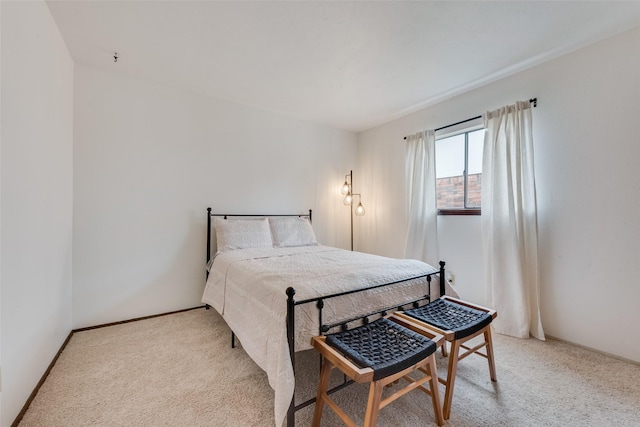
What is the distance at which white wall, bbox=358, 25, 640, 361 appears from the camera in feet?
6.48

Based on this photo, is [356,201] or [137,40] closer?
[137,40]

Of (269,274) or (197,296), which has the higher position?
(269,274)

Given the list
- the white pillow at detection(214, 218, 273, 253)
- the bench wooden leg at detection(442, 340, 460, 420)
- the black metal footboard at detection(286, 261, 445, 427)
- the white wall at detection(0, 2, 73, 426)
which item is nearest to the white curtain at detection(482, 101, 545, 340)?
the black metal footboard at detection(286, 261, 445, 427)

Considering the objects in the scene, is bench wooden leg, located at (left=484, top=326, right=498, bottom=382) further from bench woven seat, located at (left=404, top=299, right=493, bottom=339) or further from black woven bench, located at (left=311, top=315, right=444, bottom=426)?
black woven bench, located at (left=311, top=315, right=444, bottom=426)

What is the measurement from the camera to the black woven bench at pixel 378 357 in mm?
1160

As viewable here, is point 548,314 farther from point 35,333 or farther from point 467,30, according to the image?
point 35,333

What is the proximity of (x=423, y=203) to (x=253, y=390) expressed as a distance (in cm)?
266

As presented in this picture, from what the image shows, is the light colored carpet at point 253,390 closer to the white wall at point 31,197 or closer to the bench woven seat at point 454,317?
the white wall at point 31,197

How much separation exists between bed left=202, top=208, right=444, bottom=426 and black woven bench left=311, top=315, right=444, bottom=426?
11 centimetres

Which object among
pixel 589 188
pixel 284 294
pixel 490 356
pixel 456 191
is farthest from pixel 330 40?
pixel 490 356

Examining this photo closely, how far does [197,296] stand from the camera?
3.07 m

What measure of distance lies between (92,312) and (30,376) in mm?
1044

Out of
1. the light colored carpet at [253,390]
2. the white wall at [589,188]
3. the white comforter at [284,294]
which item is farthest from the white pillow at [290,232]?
the white wall at [589,188]

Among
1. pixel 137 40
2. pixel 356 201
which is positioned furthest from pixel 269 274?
pixel 356 201
